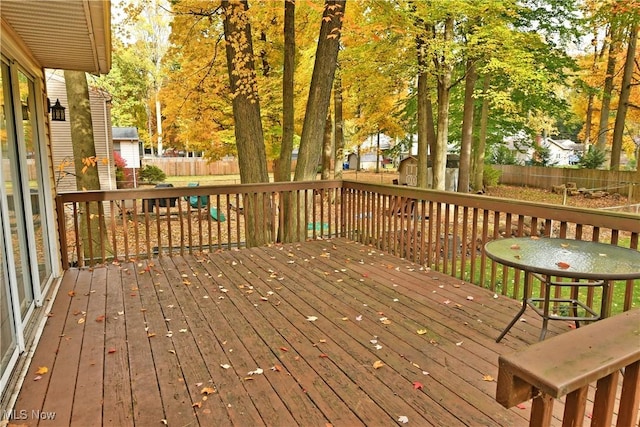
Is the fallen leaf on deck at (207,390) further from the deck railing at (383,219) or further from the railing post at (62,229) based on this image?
the railing post at (62,229)

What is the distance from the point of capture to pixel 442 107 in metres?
12.0

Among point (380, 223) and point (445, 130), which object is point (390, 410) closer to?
point (380, 223)

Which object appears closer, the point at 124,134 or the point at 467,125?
the point at 467,125

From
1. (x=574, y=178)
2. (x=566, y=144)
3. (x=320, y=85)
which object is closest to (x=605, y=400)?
(x=320, y=85)

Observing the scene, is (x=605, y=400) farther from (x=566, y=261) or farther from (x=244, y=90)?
(x=244, y=90)

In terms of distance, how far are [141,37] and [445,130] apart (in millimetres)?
21268

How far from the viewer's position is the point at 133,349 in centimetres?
286

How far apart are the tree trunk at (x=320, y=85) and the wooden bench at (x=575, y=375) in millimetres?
5529

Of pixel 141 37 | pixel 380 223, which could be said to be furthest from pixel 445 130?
pixel 141 37

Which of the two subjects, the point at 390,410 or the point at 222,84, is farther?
the point at 222,84

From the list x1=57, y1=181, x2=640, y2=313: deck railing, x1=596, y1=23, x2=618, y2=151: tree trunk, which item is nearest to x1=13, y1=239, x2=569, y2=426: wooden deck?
x1=57, y1=181, x2=640, y2=313: deck railing

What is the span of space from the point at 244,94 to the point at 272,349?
4.73m

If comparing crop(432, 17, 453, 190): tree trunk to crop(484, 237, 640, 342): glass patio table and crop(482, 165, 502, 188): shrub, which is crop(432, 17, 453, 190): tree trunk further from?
crop(484, 237, 640, 342): glass patio table

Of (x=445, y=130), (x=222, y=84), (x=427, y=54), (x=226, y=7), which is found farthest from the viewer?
(x=445, y=130)
